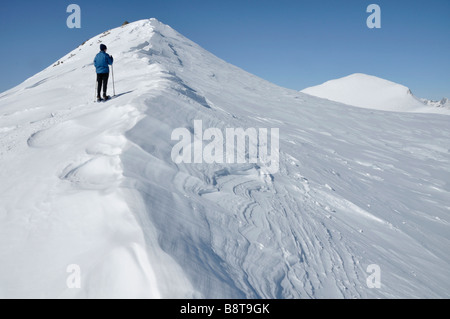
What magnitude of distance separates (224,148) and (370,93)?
53.6 m

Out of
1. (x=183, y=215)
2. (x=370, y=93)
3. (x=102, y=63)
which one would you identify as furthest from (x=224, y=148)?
(x=370, y=93)

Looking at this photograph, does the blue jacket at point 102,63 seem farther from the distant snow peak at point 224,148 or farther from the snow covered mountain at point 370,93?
the snow covered mountain at point 370,93

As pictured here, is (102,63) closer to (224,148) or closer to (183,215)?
(224,148)

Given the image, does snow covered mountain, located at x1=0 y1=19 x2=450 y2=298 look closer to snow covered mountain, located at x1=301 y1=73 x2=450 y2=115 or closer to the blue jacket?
the blue jacket

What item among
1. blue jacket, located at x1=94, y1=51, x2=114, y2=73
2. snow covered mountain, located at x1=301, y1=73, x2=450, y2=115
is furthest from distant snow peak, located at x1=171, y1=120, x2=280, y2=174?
snow covered mountain, located at x1=301, y1=73, x2=450, y2=115

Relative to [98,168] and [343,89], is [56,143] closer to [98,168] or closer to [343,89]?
[98,168]

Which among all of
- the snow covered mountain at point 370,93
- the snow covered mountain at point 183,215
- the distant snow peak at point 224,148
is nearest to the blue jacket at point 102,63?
the snow covered mountain at point 183,215

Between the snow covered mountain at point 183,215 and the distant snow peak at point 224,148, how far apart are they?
0.14 m

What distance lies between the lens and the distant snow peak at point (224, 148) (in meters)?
4.13

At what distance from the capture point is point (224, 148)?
15.8 feet

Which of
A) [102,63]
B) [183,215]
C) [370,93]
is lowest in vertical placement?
[183,215]

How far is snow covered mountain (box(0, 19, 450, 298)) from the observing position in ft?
6.70
